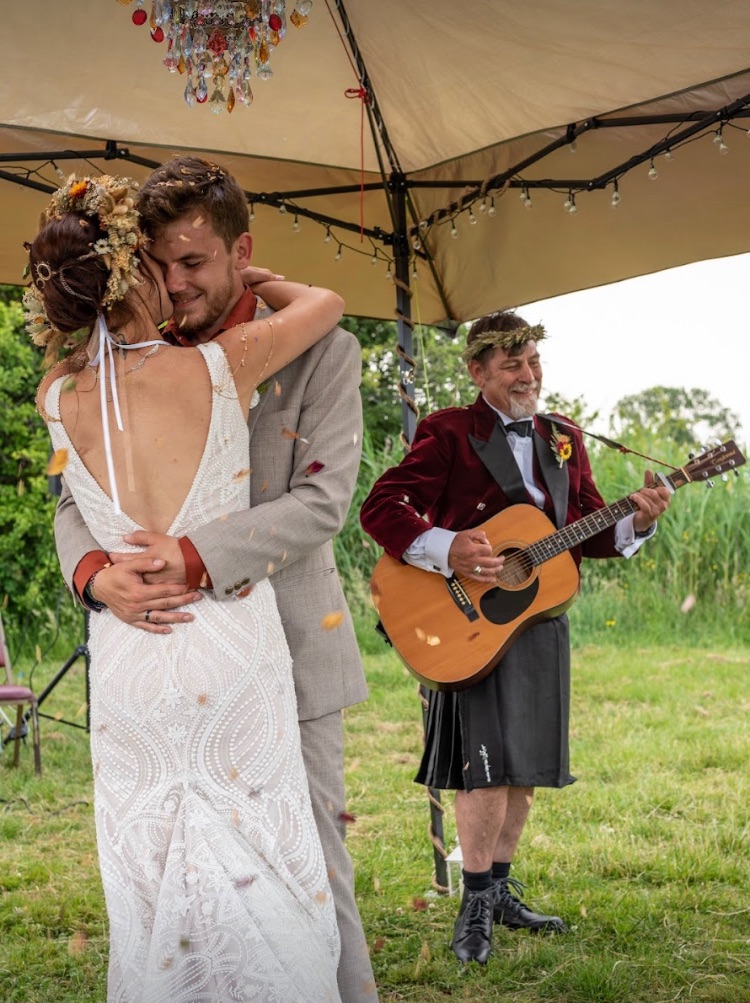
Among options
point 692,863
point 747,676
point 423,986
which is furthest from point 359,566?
point 423,986

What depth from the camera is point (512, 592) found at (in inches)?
170

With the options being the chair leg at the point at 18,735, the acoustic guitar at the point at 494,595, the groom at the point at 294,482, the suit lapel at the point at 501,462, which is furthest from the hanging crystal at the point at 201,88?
the chair leg at the point at 18,735

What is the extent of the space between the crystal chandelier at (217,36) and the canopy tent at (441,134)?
35 cm

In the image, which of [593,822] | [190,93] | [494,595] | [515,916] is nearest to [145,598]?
[190,93]

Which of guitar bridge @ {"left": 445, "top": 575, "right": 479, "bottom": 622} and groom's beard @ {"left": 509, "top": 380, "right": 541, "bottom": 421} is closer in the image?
guitar bridge @ {"left": 445, "top": 575, "right": 479, "bottom": 622}

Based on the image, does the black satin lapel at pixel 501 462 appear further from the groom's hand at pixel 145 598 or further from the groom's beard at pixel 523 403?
the groom's hand at pixel 145 598

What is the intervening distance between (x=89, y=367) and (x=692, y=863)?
373cm

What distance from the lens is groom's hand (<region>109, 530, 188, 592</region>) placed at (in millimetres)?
2379

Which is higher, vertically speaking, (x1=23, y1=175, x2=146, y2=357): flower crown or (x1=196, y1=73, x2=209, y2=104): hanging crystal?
(x1=196, y1=73, x2=209, y2=104): hanging crystal

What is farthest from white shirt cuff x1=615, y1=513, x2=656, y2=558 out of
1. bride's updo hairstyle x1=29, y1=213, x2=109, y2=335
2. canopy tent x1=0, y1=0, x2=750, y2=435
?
bride's updo hairstyle x1=29, y1=213, x2=109, y2=335

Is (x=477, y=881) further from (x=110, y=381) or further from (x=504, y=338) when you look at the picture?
(x=110, y=381)

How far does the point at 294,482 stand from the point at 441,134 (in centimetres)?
234

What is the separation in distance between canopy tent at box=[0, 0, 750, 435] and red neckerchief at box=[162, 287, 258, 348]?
1.43 meters

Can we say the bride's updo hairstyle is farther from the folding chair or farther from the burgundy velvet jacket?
the folding chair
